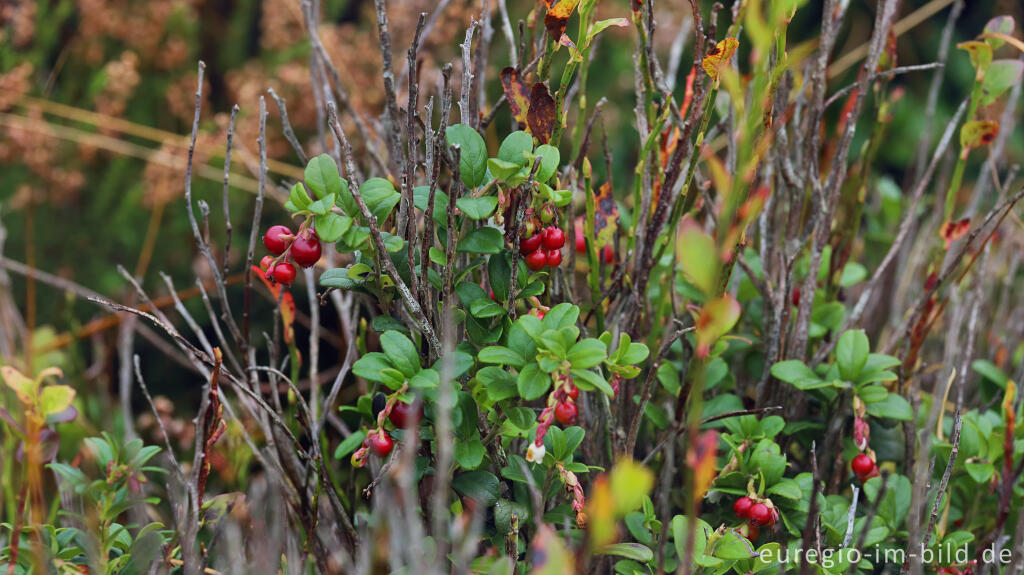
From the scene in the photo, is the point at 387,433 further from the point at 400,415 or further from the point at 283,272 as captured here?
the point at 283,272

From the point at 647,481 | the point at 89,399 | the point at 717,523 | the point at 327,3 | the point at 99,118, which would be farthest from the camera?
the point at 327,3

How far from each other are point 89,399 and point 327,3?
44.8 inches

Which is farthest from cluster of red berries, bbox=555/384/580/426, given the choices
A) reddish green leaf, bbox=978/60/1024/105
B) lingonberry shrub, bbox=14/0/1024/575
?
reddish green leaf, bbox=978/60/1024/105

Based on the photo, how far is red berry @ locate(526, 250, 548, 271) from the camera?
0.65 metres

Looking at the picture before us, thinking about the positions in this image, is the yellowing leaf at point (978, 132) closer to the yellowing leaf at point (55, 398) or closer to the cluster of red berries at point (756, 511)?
the cluster of red berries at point (756, 511)

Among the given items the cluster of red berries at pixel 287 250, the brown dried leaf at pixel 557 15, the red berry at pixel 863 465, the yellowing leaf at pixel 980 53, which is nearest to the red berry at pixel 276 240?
the cluster of red berries at pixel 287 250

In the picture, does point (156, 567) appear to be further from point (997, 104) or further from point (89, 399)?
point (997, 104)

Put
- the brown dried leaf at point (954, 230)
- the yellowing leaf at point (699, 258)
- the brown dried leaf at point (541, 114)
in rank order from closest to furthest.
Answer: the yellowing leaf at point (699, 258) → the brown dried leaf at point (541, 114) → the brown dried leaf at point (954, 230)

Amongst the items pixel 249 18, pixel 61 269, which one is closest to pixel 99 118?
pixel 61 269

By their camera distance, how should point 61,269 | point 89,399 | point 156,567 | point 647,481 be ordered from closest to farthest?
point 647,481 → point 156,567 → point 89,399 → point 61,269

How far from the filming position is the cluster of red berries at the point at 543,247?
2.10 ft

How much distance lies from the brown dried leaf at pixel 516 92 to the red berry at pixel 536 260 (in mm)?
143

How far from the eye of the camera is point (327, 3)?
1994 mm

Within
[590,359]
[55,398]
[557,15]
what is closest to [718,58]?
[557,15]
